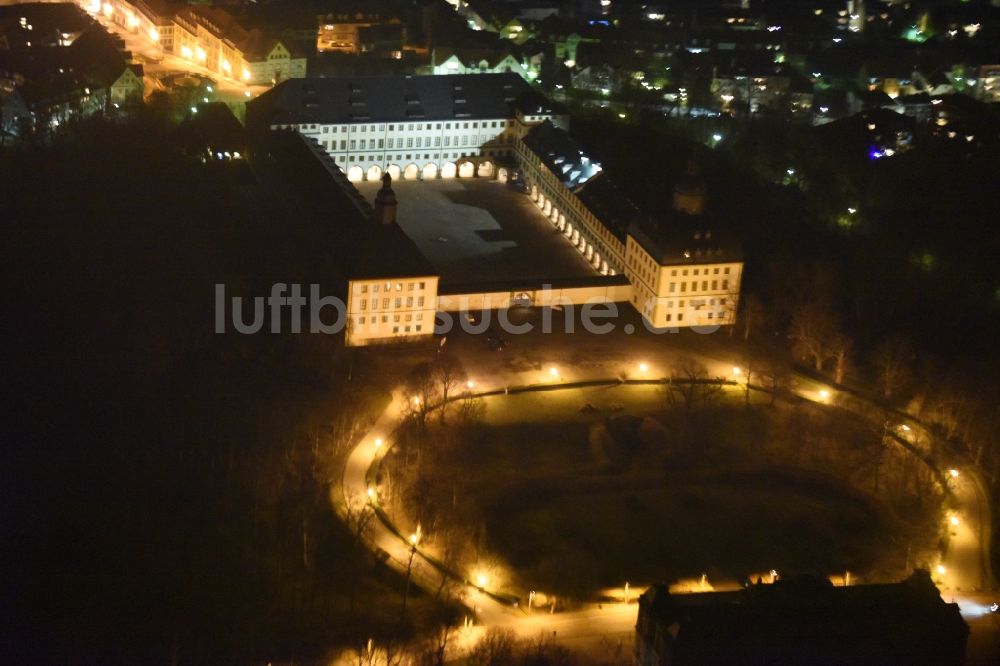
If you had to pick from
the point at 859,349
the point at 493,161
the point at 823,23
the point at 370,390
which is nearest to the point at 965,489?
the point at 859,349

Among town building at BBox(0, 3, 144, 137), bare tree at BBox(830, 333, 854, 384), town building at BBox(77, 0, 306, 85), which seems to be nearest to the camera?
bare tree at BBox(830, 333, 854, 384)

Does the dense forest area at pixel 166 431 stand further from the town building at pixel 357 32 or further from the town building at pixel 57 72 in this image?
the town building at pixel 357 32

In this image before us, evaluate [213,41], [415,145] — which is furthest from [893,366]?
[213,41]

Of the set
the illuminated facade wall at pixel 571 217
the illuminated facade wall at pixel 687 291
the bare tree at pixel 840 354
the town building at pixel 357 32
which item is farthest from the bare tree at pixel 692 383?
the town building at pixel 357 32

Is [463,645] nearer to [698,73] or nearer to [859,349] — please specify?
[859,349]

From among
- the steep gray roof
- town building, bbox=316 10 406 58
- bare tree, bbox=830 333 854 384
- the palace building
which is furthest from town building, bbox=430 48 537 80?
bare tree, bbox=830 333 854 384

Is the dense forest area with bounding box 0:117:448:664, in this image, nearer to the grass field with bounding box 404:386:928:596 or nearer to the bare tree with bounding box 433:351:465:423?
the bare tree with bounding box 433:351:465:423
